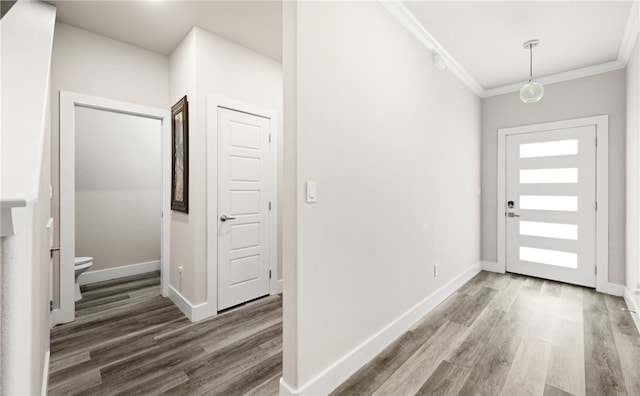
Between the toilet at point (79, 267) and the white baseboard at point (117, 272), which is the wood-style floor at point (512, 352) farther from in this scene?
the white baseboard at point (117, 272)

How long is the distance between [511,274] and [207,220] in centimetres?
414

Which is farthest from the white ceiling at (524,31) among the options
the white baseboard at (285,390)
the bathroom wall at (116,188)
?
the bathroom wall at (116,188)

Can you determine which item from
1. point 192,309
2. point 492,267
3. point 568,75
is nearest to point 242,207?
point 192,309

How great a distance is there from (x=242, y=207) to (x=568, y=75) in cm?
437

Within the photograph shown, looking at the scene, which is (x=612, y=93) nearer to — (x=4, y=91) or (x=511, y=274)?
(x=511, y=274)

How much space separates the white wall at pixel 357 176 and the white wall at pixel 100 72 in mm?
2239

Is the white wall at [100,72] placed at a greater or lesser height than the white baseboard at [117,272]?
greater

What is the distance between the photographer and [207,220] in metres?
2.67

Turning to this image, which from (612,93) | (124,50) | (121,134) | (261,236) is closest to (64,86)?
(124,50)

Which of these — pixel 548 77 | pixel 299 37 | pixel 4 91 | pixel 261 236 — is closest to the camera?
pixel 4 91

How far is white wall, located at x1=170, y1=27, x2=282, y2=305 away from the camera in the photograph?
2617 mm

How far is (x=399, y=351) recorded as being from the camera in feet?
6.79

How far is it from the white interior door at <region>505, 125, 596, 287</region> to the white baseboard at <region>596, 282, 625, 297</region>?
5.4 inches

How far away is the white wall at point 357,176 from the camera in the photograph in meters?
1.54
